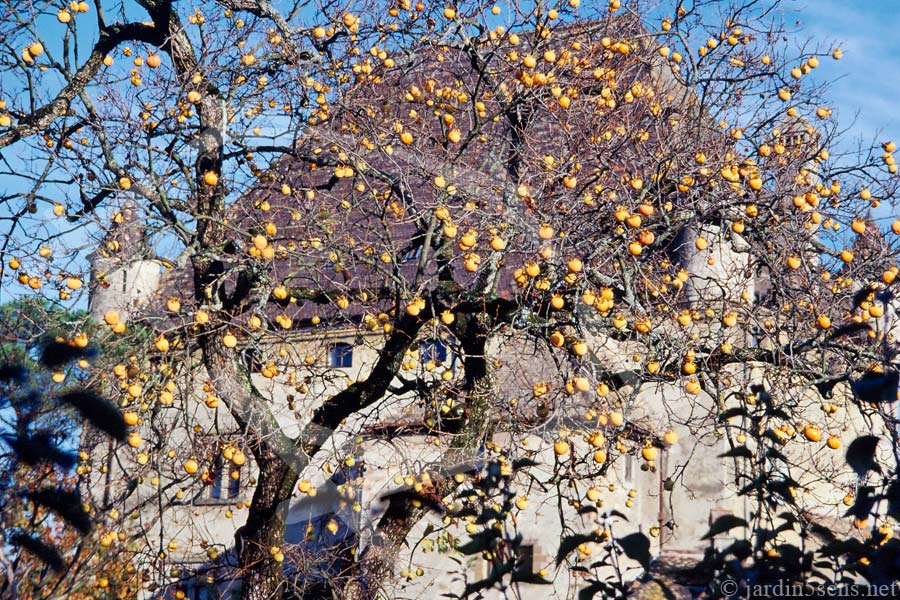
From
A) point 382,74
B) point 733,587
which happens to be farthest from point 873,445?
point 382,74

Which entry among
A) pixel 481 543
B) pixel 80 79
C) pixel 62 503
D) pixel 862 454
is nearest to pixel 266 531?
pixel 62 503

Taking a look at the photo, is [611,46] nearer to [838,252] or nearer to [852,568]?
[838,252]

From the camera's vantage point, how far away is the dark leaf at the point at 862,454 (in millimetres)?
1742

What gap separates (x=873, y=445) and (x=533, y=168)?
5112 millimetres

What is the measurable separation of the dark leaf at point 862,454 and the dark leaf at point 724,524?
341 millimetres

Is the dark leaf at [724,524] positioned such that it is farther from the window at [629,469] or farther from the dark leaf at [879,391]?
the window at [629,469]

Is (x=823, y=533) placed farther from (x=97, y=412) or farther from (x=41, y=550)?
(x=97, y=412)

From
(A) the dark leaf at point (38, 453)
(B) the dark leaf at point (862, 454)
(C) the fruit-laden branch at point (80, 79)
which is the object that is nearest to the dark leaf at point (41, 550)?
(A) the dark leaf at point (38, 453)

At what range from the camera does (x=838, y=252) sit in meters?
6.37

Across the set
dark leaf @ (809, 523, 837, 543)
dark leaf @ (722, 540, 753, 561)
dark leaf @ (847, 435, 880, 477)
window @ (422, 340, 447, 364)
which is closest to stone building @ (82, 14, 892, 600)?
window @ (422, 340, 447, 364)

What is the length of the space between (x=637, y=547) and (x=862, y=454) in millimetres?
527

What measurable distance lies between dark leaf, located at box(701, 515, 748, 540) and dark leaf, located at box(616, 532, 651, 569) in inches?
7.5

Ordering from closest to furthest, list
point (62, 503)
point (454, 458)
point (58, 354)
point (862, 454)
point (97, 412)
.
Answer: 1. point (862, 454)
2. point (62, 503)
3. point (97, 412)
4. point (58, 354)
5. point (454, 458)

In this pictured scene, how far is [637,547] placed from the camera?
2.00m
